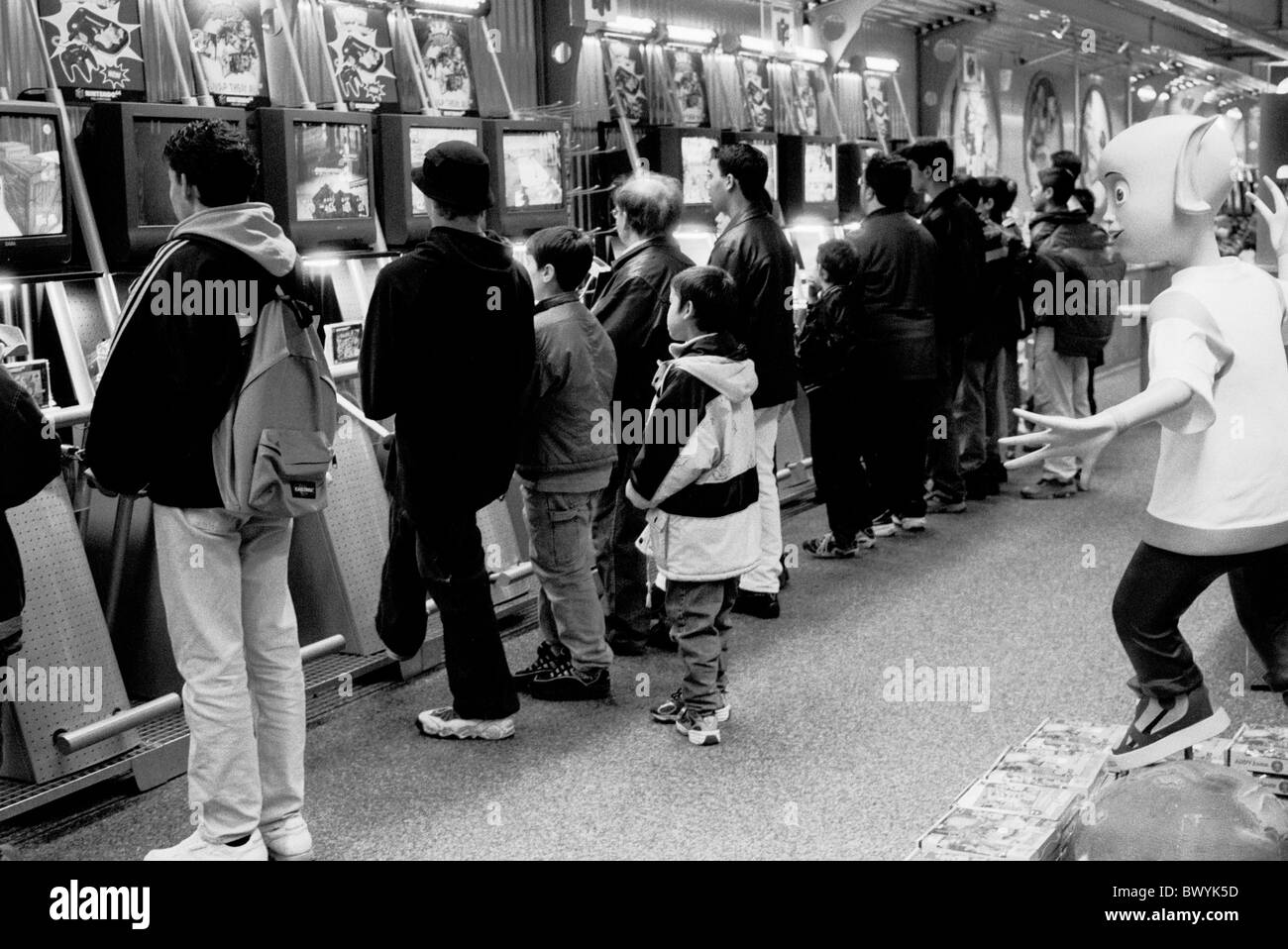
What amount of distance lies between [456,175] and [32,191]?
123 centimetres

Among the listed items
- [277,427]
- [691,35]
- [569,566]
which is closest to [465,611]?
[569,566]

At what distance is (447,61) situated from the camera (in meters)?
5.68

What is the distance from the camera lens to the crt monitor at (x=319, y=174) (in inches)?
187

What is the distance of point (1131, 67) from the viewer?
13.9 meters

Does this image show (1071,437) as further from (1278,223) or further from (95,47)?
(95,47)

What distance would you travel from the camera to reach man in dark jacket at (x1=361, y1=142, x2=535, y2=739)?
12.1 ft

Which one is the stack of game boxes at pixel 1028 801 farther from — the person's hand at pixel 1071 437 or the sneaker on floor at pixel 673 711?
the sneaker on floor at pixel 673 711

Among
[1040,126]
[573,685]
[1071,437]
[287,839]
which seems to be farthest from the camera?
[1040,126]

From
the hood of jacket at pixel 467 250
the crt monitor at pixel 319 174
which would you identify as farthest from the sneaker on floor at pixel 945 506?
the hood of jacket at pixel 467 250

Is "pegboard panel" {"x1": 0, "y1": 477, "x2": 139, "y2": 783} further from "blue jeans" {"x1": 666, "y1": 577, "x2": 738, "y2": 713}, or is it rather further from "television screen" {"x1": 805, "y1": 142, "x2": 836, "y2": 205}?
"television screen" {"x1": 805, "y1": 142, "x2": 836, "y2": 205}

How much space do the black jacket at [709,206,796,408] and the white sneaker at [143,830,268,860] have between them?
105 inches

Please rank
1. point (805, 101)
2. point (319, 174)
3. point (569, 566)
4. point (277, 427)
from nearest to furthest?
point (277, 427)
point (569, 566)
point (319, 174)
point (805, 101)

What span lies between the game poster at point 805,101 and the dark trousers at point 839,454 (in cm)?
273
